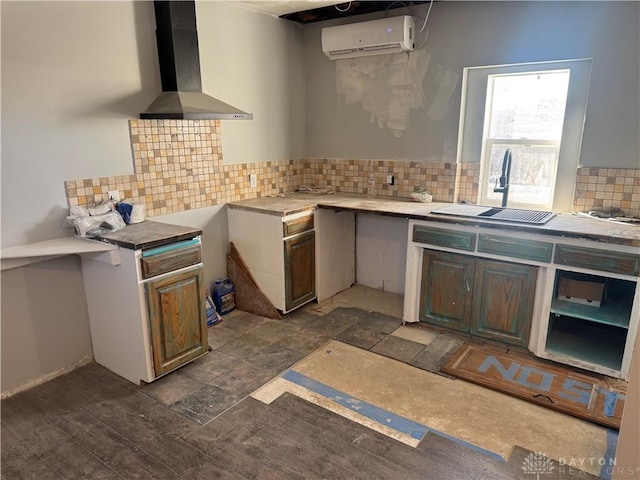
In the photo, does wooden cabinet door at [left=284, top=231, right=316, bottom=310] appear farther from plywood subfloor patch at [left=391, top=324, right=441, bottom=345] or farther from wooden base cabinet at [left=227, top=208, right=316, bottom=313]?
plywood subfloor patch at [left=391, top=324, right=441, bottom=345]

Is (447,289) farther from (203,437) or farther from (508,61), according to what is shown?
(203,437)

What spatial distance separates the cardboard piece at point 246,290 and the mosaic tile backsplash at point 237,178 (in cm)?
52

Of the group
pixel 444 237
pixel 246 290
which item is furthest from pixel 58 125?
pixel 444 237

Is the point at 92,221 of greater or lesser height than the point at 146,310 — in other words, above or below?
above

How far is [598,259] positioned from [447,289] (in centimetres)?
97

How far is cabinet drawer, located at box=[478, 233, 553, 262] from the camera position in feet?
8.82

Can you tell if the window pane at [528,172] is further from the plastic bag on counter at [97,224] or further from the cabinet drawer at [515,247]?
the plastic bag on counter at [97,224]

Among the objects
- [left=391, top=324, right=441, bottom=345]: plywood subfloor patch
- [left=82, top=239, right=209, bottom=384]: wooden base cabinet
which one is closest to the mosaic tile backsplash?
[left=82, top=239, right=209, bottom=384]: wooden base cabinet

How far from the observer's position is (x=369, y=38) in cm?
360

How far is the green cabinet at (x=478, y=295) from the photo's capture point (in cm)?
286

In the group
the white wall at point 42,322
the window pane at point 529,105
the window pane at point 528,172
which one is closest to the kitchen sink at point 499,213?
the window pane at point 528,172

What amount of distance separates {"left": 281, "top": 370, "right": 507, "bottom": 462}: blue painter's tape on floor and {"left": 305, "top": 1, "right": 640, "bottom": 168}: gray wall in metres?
2.11

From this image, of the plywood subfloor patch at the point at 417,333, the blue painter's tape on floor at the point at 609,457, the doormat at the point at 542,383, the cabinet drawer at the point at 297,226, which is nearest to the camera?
the blue painter's tape on floor at the point at 609,457

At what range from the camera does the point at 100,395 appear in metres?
2.57
